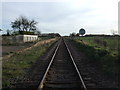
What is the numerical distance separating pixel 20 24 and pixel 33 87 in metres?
97.1

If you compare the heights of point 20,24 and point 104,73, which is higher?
point 20,24

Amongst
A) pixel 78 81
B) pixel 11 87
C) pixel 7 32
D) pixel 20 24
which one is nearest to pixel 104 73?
pixel 78 81

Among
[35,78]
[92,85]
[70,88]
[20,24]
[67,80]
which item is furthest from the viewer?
[20,24]

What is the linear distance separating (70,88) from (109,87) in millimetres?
1536

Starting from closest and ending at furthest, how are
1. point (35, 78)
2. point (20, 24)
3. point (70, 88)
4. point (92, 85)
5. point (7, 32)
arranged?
point (70, 88) → point (92, 85) → point (35, 78) → point (7, 32) → point (20, 24)

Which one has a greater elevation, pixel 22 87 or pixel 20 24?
pixel 20 24

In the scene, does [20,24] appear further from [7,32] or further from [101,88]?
[101,88]

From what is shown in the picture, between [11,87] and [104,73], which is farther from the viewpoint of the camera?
[104,73]

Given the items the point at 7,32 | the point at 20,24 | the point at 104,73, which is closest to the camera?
the point at 104,73

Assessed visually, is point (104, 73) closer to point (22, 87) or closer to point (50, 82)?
point (50, 82)

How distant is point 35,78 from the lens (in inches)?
355

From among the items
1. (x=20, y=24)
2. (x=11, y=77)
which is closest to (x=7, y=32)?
(x=20, y=24)

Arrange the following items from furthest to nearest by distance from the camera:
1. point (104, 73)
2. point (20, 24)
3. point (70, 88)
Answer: point (20, 24), point (104, 73), point (70, 88)

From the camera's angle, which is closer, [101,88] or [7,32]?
[101,88]
